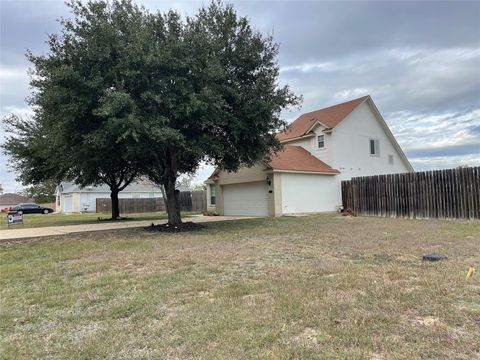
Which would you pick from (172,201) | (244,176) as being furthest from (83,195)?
(172,201)

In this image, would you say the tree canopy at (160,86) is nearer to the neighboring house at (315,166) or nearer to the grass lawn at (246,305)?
the grass lawn at (246,305)

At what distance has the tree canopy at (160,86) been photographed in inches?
424

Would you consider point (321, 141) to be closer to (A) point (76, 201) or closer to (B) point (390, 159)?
(B) point (390, 159)

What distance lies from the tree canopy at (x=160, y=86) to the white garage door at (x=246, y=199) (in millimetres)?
6489

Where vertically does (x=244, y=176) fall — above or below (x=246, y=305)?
above

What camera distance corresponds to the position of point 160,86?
36.9 ft

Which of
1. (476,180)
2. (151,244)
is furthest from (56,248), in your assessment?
(476,180)

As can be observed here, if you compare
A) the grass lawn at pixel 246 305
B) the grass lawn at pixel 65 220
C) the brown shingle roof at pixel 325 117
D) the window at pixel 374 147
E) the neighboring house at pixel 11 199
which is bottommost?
the grass lawn at pixel 246 305

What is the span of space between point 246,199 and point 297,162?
375 cm

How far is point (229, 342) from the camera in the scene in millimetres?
3209

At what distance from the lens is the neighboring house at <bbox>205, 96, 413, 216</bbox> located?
65.3 feet

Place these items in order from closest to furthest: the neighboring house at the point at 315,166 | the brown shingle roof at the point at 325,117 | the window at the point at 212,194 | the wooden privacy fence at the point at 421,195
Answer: the wooden privacy fence at the point at 421,195 < the neighboring house at the point at 315,166 < the brown shingle roof at the point at 325,117 < the window at the point at 212,194

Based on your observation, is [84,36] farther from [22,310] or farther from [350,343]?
[350,343]

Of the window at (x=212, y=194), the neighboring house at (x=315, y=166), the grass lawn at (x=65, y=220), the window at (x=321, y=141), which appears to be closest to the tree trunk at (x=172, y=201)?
the neighboring house at (x=315, y=166)
